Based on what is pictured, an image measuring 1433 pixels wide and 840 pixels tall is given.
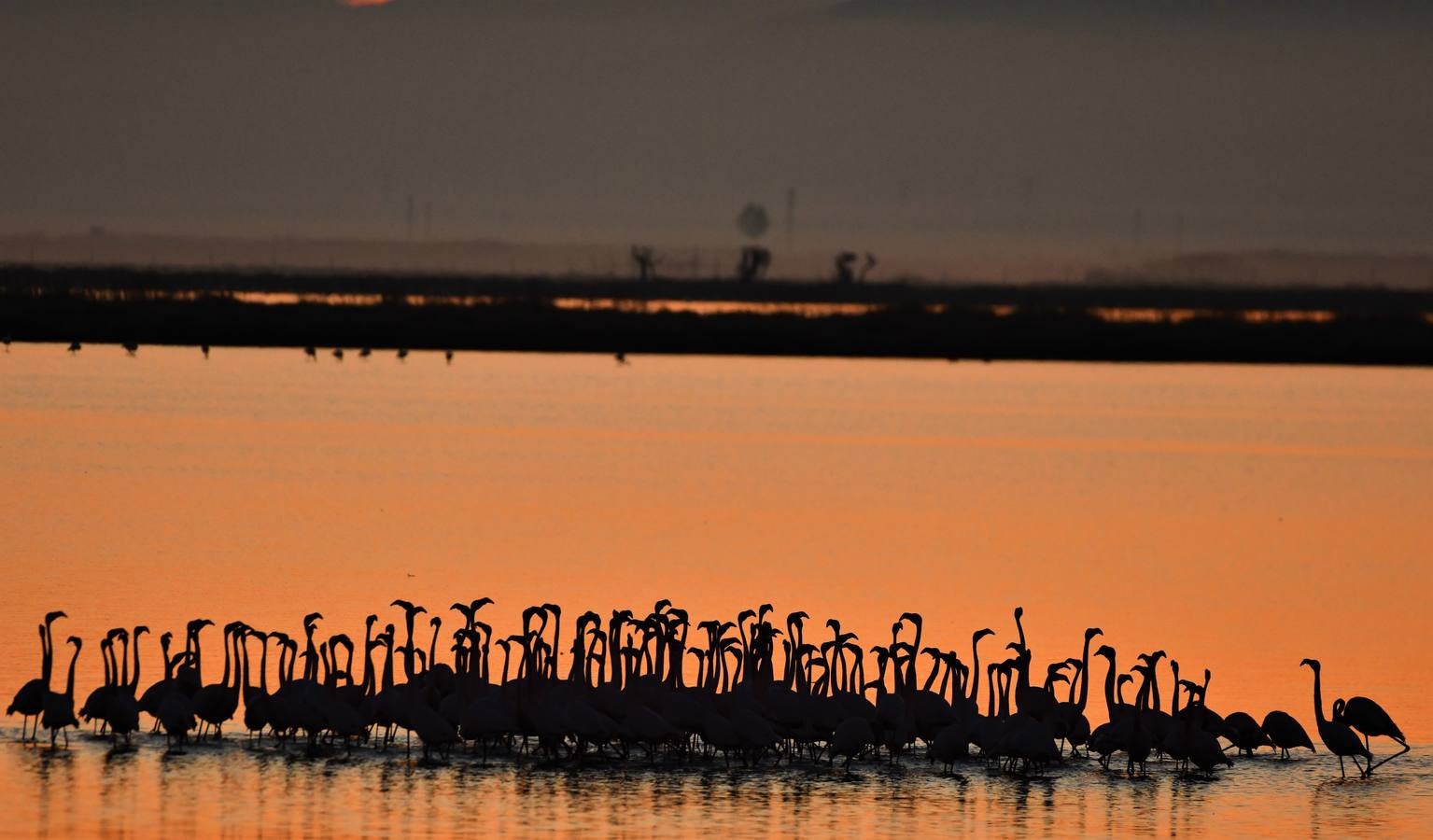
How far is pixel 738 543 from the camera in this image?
31.5 meters

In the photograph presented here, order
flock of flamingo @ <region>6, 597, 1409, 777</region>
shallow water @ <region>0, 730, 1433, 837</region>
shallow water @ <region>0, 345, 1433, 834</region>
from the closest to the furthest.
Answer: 1. shallow water @ <region>0, 730, 1433, 837</region>
2. shallow water @ <region>0, 345, 1433, 834</region>
3. flock of flamingo @ <region>6, 597, 1409, 777</region>

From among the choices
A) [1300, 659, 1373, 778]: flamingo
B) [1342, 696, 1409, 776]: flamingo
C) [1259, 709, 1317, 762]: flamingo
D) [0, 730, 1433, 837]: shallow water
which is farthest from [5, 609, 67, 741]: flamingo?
[1342, 696, 1409, 776]: flamingo

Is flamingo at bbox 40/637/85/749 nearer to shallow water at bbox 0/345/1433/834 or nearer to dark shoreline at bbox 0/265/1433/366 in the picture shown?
shallow water at bbox 0/345/1433/834

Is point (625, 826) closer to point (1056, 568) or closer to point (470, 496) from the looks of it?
point (1056, 568)

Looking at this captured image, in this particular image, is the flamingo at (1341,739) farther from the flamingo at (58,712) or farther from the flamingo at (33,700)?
the flamingo at (33,700)

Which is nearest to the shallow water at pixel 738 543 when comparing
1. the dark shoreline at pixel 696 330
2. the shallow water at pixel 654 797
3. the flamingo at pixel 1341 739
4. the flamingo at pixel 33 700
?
the shallow water at pixel 654 797

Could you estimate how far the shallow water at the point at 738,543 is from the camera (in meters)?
16.7

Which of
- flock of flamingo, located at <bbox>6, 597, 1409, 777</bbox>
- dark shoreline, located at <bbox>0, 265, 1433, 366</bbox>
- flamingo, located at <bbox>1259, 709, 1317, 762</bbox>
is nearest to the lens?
flock of flamingo, located at <bbox>6, 597, 1409, 777</bbox>

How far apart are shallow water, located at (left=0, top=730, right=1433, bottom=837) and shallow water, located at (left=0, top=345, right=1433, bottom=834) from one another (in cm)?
5

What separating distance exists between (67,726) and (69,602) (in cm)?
580

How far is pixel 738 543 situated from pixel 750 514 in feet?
14.2

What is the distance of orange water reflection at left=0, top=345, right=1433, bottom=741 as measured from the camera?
24.4 metres

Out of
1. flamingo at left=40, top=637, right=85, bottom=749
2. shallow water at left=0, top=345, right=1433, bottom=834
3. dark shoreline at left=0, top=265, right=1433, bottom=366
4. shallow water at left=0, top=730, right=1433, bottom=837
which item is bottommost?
shallow water at left=0, top=730, right=1433, bottom=837

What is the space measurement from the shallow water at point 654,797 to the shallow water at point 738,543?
0.17ft
